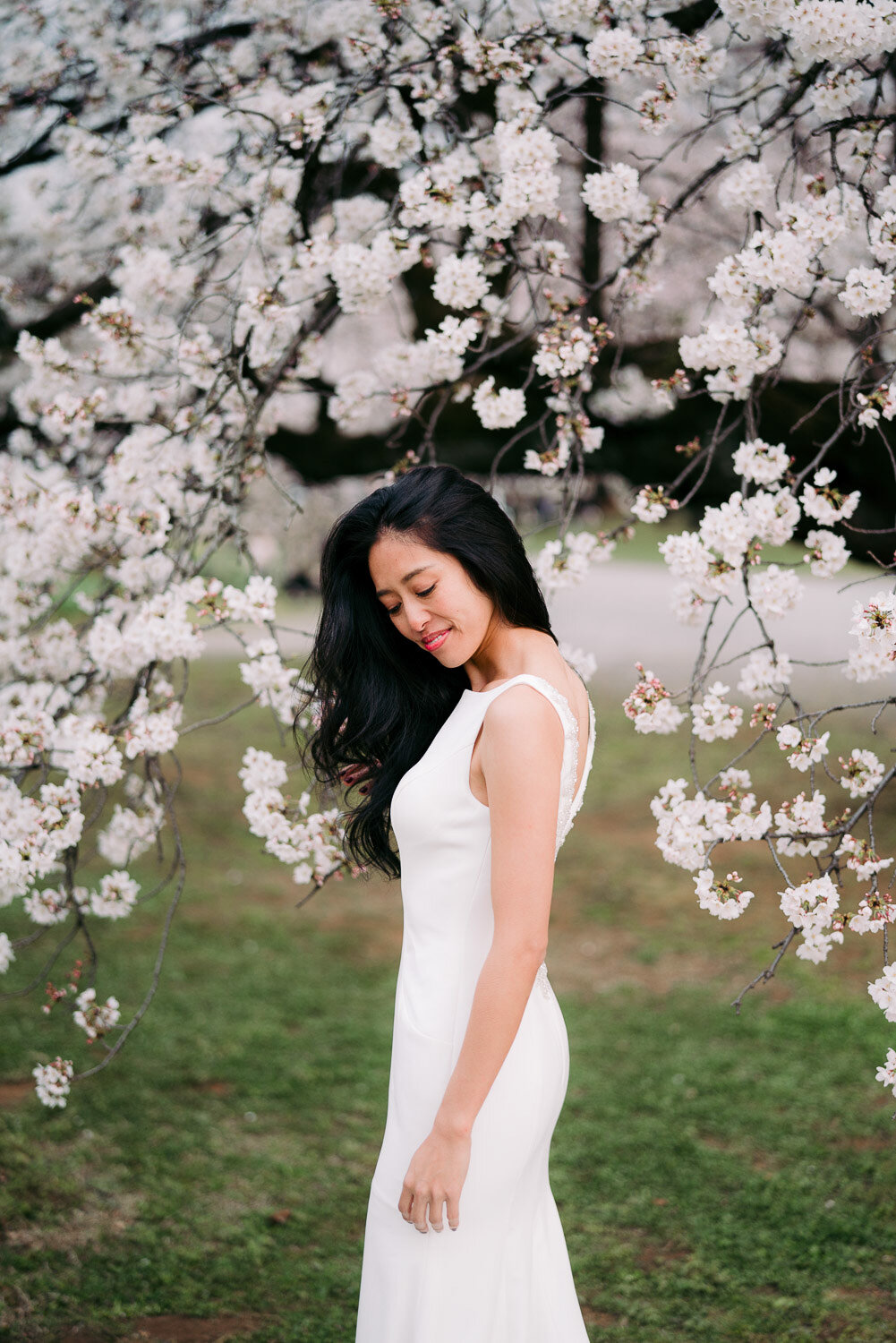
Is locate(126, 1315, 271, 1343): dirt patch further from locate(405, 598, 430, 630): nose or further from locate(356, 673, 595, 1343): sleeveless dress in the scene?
locate(405, 598, 430, 630): nose

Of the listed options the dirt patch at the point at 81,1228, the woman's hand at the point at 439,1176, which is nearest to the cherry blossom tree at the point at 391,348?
the woman's hand at the point at 439,1176

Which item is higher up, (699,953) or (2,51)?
(2,51)

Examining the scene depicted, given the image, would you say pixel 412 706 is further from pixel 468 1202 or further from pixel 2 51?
pixel 2 51

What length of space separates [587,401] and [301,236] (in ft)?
3.36

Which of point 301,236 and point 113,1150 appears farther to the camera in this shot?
point 113,1150

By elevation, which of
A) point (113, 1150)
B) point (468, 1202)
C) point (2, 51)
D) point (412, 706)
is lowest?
point (113, 1150)

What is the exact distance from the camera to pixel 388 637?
2051 millimetres

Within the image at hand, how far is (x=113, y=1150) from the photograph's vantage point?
143 inches

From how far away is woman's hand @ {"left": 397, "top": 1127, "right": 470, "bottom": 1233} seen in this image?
1.58 m

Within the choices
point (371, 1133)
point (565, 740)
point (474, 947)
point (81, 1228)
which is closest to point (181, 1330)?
point (81, 1228)

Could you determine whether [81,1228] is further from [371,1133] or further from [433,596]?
[433,596]

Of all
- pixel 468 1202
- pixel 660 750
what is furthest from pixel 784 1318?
pixel 660 750

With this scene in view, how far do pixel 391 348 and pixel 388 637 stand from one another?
120cm

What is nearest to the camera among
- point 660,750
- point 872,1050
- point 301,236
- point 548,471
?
point 548,471
